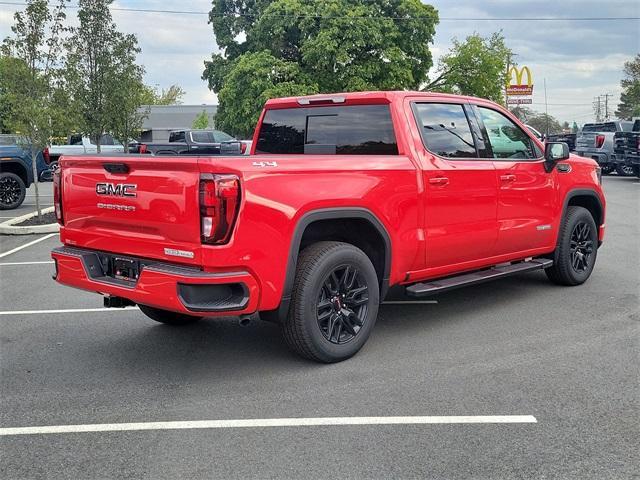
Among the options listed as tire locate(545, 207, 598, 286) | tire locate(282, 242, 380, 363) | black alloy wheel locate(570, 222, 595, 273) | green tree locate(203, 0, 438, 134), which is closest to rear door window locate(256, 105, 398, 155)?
tire locate(282, 242, 380, 363)

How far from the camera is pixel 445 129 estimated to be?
5824 millimetres

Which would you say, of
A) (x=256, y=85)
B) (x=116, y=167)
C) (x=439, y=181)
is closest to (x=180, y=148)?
(x=256, y=85)

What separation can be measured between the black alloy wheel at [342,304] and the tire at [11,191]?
13027mm

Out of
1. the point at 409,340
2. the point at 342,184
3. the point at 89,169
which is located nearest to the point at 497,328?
the point at 409,340

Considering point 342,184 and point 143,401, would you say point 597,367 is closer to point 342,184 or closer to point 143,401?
point 342,184

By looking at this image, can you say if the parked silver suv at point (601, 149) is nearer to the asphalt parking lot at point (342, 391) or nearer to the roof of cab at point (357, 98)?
the asphalt parking lot at point (342, 391)

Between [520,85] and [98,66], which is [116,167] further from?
[520,85]

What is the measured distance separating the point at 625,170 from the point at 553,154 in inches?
729

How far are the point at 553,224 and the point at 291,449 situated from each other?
4.34 m

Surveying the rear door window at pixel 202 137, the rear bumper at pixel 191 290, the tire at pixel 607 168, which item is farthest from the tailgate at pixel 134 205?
the rear door window at pixel 202 137

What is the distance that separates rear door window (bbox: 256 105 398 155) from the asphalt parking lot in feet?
5.22

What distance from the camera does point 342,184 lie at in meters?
4.77

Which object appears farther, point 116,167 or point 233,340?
point 233,340

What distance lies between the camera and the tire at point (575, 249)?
23.4 feet
